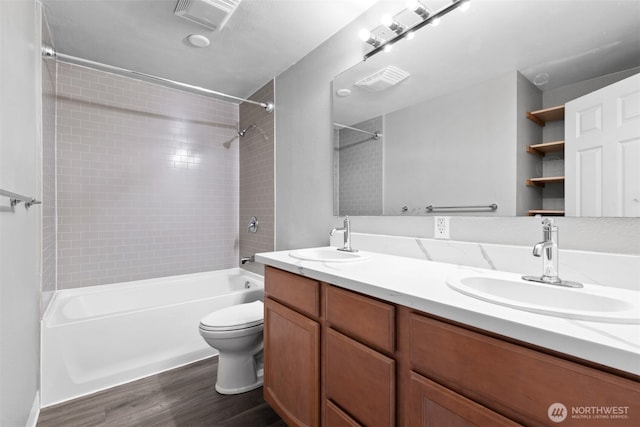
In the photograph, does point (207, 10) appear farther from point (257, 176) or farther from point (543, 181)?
point (543, 181)

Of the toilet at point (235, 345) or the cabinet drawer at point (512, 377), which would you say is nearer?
the cabinet drawer at point (512, 377)

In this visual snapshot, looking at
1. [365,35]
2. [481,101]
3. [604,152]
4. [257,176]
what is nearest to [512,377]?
[604,152]

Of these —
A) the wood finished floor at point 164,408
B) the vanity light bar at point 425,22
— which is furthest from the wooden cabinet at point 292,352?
the vanity light bar at point 425,22

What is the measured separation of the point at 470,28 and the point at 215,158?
8.62 ft

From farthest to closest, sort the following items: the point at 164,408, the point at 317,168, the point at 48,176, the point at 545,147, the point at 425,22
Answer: the point at 317,168 → the point at 48,176 → the point at 164,408 → the point at 425,22 → the point at 545,147

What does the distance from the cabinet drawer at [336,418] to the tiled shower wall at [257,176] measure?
1720 millimetres

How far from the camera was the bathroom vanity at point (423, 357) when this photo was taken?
539 millimetres

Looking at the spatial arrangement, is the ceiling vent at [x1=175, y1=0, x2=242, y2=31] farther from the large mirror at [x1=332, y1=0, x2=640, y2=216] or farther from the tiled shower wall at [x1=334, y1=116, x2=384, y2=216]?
the tiled shower wall at [x1=334, y1=116, x2=384, y2=216]

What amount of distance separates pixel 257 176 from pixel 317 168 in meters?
0.99

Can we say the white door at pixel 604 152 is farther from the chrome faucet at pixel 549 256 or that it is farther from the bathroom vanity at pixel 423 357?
the bathroom vanity at pixel 423 357

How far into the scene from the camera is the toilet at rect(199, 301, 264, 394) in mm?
1758

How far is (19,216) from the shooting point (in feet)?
4.15

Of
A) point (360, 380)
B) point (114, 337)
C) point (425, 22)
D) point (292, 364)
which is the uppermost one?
point (425, 22)

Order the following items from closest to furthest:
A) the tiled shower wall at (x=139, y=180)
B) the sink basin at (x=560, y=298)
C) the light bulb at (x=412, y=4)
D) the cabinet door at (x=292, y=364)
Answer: the sink basin at (x=560, y=298), the cabinet door at (x=292, y=364), the light bulb at (x=412, y=4), the tiled shower wall at (x=139, y=180)
